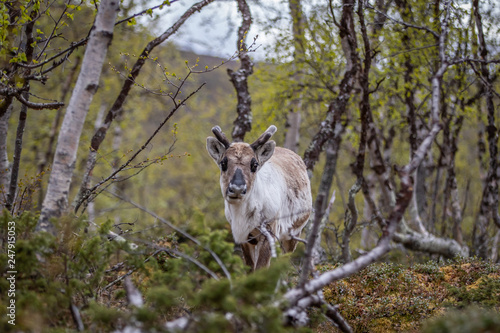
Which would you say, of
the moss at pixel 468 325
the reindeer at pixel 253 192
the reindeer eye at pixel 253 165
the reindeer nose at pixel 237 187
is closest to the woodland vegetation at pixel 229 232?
the moss at pixel 468 325

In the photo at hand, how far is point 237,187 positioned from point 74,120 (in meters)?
2.17

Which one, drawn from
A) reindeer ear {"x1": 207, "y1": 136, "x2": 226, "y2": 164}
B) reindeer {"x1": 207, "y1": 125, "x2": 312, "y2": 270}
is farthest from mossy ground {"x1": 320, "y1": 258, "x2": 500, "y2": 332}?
reindeer ear {"x1": 207, "y1": 136, "x2": 226, "y2": 164}

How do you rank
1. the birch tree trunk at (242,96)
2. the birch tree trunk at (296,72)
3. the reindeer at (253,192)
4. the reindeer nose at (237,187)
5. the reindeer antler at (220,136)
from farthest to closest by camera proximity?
the birch tree trunk at (296,72) < the birch tree trunk at (242,96) < the reindeer antler at (220,136) < the reindeer at (253,192) < the reindeer nose at (237,187)

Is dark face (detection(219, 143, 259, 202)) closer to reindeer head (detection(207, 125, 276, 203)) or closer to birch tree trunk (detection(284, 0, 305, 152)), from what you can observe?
reindeer head (detection(207, 125, 276, 203))

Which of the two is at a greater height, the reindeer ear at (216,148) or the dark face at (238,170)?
the reindeer ear at (216,148)

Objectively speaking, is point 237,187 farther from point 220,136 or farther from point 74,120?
point 74,120

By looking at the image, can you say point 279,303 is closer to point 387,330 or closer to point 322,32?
point 387,330

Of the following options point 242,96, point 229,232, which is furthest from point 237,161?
point 242,96

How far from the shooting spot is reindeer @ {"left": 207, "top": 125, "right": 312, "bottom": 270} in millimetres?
5727

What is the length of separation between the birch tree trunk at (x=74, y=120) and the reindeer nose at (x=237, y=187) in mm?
2021

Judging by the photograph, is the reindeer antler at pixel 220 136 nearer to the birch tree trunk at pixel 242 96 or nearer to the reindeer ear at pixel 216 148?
the reindeer ear at pixel 216 148

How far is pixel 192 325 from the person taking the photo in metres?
3.03

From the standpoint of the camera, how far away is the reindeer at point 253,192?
5727mm

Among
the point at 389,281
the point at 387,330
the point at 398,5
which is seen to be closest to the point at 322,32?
the point at 398,5
